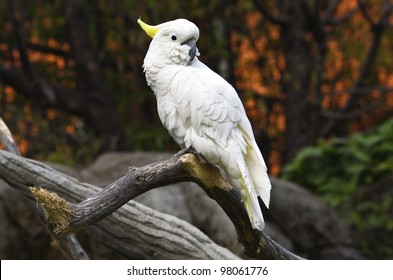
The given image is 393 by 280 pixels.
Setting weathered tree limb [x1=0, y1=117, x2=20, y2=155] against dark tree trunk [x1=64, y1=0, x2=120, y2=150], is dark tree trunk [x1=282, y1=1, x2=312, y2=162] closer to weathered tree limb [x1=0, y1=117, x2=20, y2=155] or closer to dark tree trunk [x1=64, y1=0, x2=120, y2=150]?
dark tree trunk [x1=64, y1=0, x2=120, y2=150]

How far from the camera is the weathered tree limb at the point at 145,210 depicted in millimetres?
2867

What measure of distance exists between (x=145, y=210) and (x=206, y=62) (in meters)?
3.10

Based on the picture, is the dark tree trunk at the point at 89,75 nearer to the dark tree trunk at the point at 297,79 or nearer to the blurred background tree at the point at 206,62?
the blurred background tree at the point at 206,62

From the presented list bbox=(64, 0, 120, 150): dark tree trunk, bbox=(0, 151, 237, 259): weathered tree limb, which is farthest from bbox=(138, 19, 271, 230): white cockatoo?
bbox=(64, 0, 120, 150): dark tree trunk

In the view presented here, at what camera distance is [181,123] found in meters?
2.98

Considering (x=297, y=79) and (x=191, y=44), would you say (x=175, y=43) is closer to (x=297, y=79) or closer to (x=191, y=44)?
(x=191, y=44)

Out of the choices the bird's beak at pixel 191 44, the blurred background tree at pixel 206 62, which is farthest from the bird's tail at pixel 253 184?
the blurred background tree at pixel 206 62

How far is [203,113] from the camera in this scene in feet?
9.63

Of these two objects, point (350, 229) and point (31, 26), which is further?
point (31, 26)

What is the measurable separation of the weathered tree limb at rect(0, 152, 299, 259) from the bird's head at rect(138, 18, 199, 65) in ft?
1.14

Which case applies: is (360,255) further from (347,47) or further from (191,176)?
(191,176)

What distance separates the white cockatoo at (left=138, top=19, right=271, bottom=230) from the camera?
293 centimetres

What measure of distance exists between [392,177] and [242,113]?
2932mm
